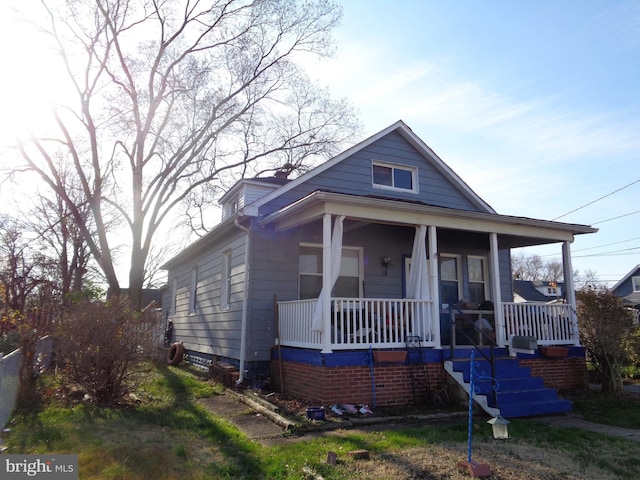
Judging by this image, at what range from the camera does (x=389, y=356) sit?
26.2ft

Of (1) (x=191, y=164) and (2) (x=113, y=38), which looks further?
(1) (x=191, y=164)

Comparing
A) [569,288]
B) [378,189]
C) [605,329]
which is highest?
[378,189]

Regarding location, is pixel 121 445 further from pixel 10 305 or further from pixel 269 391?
pixel 10 305

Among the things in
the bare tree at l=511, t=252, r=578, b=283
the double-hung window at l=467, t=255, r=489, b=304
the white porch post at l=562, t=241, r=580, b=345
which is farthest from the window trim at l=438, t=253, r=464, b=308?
the bare tree at l=511, t=252, r=578, b=283

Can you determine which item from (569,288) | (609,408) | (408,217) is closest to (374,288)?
(408,217)

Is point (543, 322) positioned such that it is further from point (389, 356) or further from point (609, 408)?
point (389, 356)

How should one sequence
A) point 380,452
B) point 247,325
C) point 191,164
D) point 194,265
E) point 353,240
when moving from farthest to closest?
1. point 191,164
2. point 194,265
3. point 353,240
4. point 247,325
5. point 380,452

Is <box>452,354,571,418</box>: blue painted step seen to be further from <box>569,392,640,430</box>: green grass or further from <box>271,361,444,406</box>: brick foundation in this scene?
<box>271,361,444,406</box>: brick foundation

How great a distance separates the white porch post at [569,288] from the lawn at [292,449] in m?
2.69

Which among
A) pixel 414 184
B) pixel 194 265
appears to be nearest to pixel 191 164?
pixel 194 265

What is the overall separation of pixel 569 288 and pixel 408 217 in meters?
4.39

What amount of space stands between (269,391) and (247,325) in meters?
1.44

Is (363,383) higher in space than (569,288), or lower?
lower

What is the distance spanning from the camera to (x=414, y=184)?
12430 mm
